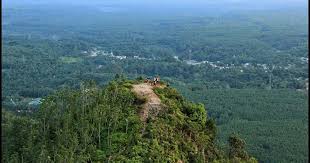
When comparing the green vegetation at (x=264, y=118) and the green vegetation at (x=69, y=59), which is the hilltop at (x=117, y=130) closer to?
the green vegetation at (x=264, y=118)

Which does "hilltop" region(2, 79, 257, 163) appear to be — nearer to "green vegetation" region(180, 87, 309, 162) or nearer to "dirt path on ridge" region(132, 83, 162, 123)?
"dirt path on ridge" region(132, 83, 162, 123)

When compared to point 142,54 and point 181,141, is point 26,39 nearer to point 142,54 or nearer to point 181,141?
point 142,54

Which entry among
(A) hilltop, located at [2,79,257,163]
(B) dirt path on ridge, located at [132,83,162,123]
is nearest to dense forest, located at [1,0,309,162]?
(A) hilltop, located at [2,79,257,163]

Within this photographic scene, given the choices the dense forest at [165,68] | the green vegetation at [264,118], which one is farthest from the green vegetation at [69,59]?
the green vegetation at [264,118]

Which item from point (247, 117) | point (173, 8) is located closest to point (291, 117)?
point (247, 117)

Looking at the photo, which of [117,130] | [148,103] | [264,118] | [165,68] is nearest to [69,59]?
[165,68]

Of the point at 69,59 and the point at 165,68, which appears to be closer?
the point at 165,68

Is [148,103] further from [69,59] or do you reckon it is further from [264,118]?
[69,59]
